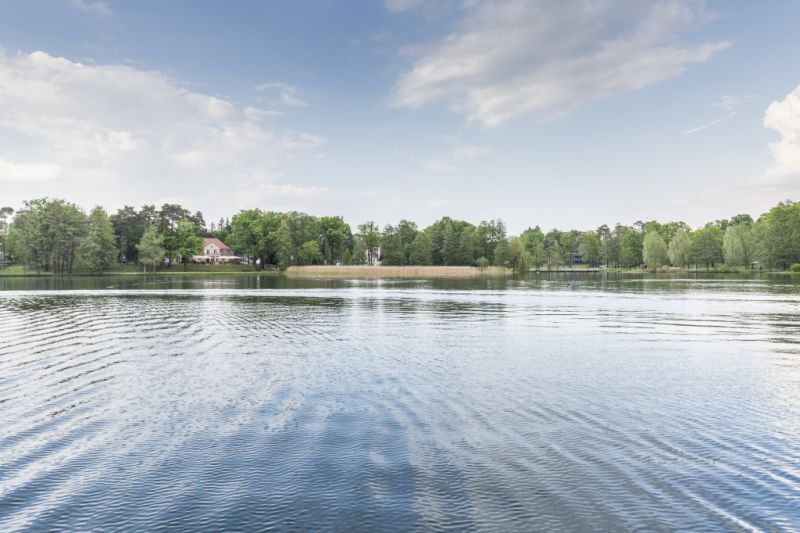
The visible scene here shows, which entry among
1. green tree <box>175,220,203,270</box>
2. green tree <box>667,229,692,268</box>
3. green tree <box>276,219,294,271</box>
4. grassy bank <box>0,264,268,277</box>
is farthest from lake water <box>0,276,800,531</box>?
green tree <box>667,229,692,268</box>

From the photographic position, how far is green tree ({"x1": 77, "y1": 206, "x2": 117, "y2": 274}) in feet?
386

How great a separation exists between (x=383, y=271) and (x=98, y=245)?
6784 cm

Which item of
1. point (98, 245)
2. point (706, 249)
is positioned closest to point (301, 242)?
point (98, 245)

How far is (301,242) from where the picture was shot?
528 feet

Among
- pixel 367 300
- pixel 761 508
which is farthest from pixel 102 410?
pixel 367 300

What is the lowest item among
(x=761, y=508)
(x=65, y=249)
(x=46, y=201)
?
(x=761, y=508)

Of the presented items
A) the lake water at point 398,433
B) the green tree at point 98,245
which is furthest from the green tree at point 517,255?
the lake water at point 398,433

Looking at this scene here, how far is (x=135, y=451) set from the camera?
1109 cm

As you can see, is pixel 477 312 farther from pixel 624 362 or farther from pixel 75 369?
pixel 75 369

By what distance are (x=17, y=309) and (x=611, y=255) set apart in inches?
7689

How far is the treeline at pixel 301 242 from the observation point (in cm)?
12238

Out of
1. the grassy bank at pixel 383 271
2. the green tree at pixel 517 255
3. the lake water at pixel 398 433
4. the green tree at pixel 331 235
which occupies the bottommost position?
the lake water at pixel 398 433

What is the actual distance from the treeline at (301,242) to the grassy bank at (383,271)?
11318mm

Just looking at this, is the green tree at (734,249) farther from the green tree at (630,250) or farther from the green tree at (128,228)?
the green tree at (128,228)
